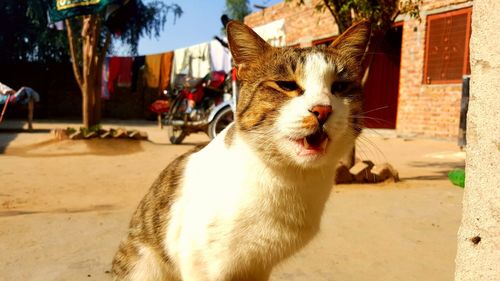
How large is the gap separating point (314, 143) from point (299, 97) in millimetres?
177

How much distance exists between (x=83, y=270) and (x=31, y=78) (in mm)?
17714

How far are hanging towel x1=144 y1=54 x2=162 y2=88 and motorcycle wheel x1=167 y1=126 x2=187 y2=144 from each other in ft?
27.0

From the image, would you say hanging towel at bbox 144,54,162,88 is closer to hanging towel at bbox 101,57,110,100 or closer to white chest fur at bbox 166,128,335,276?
hanging towel at bbox 101,57,110,100

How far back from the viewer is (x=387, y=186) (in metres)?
4.24

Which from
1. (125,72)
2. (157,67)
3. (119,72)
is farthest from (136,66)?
(157,67)

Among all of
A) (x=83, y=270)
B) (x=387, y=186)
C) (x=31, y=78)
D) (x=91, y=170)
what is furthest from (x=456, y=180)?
(x=31, y=78)

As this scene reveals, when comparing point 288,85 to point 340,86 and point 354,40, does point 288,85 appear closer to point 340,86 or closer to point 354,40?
point 340,86

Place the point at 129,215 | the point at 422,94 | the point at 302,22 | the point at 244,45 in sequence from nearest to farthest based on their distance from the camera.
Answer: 1. the point at 244,45
2. the point at 129,215
3. the point at 422,94
4. the point at 302,22

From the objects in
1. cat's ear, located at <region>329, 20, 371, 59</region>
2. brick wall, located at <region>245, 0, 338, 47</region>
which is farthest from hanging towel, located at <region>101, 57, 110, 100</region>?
cat's ear, located at <region>329, 20, 371, 59</region>

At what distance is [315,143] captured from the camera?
1366mm

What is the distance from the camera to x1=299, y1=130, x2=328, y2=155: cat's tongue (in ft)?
4.38

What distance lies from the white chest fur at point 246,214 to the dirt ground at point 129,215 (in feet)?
1.66

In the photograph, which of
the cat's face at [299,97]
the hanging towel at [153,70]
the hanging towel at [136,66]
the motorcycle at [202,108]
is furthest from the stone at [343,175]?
the hanging towel at [136,66]

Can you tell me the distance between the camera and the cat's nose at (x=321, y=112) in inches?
50.9
